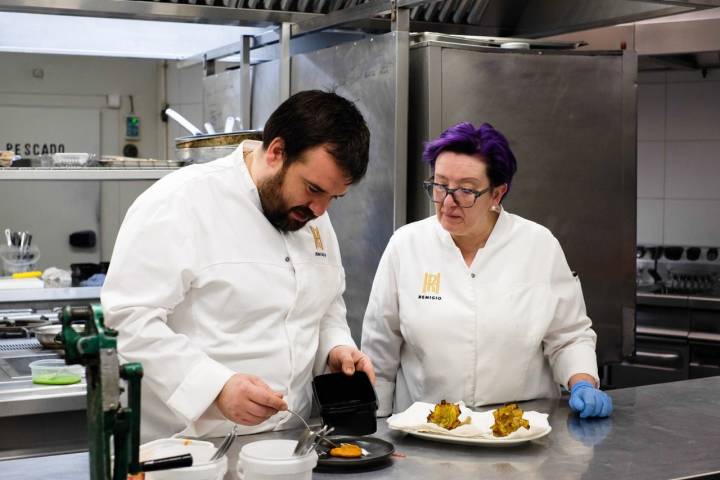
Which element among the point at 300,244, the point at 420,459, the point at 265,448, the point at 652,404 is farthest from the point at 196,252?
the point at 652,404

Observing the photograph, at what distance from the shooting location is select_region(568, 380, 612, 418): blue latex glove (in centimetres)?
236

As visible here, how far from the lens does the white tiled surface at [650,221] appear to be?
5.66m

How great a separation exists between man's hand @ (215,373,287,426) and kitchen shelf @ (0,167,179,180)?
163 cm

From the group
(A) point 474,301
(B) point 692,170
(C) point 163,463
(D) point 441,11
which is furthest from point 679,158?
(C) point 163,463

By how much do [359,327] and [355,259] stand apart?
0.85ft

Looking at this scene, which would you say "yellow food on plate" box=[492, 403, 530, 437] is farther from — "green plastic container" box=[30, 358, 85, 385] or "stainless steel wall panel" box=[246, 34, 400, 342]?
"green plastic container" box=[30, 358, 85, 385]

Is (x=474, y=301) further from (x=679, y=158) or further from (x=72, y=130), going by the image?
(x=72, y=130)

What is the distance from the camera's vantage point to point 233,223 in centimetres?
220

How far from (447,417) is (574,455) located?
291 mm

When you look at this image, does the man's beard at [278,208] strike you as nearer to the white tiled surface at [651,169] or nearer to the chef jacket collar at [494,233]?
the chef jacket collar at [494,233]

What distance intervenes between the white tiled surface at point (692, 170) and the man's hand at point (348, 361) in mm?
3800

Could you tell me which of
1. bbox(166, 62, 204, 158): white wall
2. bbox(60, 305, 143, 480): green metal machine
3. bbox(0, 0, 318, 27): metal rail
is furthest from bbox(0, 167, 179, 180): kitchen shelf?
bbox(166, 62, 204, 158): white wall

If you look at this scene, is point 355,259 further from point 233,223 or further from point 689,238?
point 689,238

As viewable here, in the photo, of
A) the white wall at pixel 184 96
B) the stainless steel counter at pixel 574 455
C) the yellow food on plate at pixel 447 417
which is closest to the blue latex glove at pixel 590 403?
the stainless steel counter at pixel 574 455
